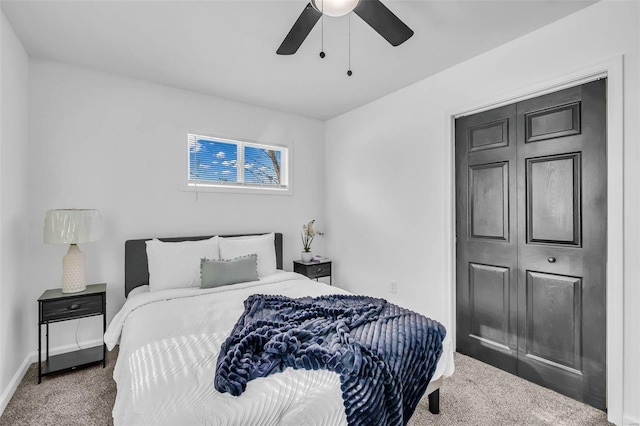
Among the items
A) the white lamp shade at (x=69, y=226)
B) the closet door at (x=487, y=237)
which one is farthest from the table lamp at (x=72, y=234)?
the closet door at (x=487, y=237)

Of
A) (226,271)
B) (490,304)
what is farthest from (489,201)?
(226,271)

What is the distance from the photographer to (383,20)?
174 cm

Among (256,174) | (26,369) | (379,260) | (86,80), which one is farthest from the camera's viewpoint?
(256,174)

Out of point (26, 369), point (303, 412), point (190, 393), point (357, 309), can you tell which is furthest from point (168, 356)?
point (26, 369)

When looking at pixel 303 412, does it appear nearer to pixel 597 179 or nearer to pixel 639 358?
pixel 639 358

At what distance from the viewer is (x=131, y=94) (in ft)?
10.3

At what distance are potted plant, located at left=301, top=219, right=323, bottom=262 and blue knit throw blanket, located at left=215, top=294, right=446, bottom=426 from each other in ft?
6.30

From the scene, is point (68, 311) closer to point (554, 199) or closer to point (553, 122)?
point (554, 199)

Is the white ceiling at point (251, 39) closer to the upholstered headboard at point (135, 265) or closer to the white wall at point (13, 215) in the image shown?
the white wall at point (13, 215)

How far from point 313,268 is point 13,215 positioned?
2802mm

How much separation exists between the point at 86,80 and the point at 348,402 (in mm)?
3397

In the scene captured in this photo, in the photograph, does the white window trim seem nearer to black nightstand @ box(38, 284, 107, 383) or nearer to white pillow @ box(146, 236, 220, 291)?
white pillow @ box(146, 236, 220, 291)

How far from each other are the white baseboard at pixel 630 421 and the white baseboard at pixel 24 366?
3.85 m

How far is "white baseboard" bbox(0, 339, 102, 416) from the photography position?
2141mm
